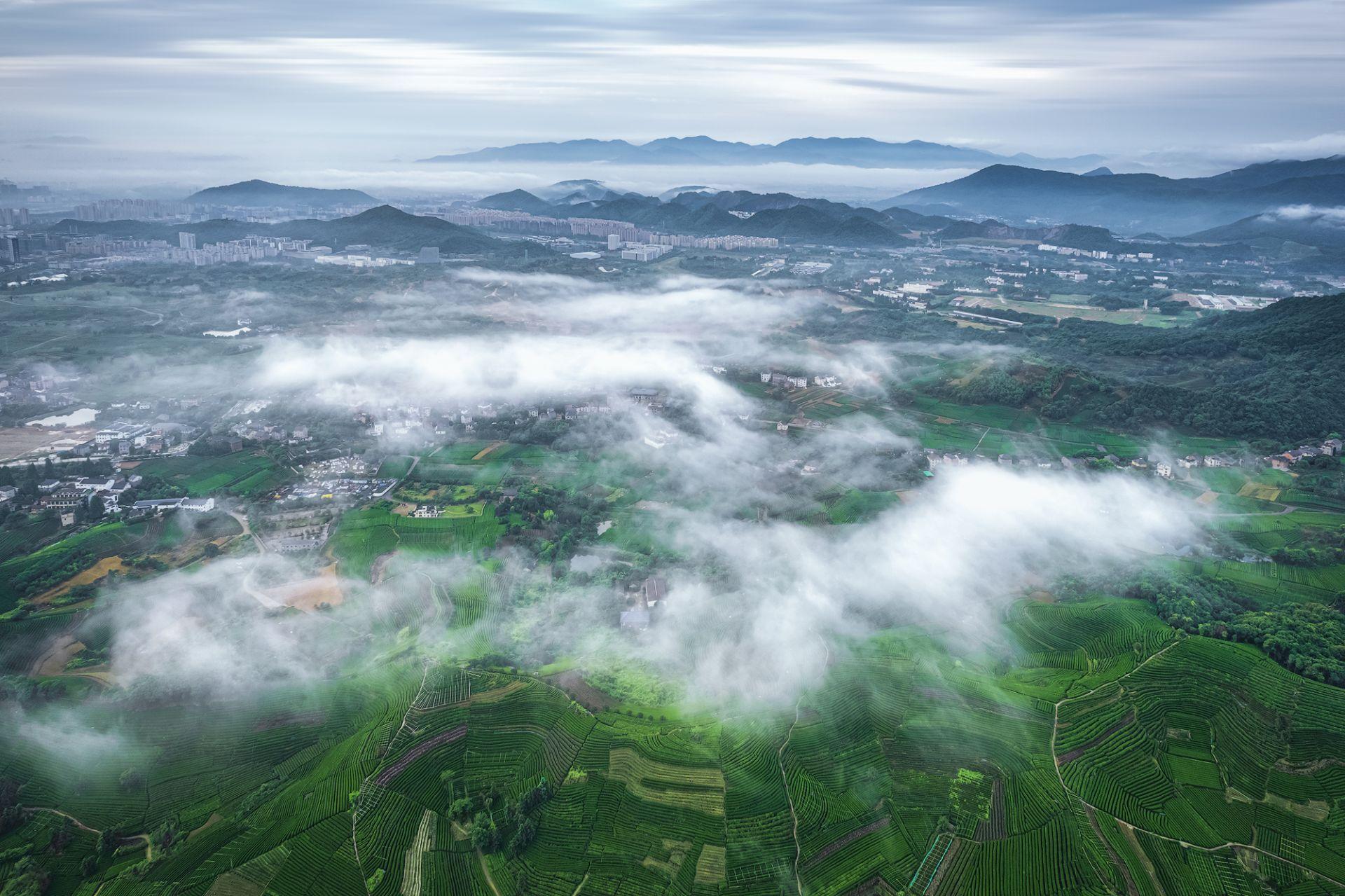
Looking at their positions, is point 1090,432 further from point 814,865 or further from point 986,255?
point 986,255

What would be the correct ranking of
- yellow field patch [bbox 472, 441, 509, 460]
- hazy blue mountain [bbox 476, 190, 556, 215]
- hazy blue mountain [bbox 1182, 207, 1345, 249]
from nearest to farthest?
yellow field patch [bbox 472, 441, 509, 460], hazy blue mountain [bbox 1182, 207, 1345, 249], hazy blue mountain [bbox 476, 190, 556, 215]

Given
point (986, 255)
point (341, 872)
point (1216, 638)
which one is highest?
point (986, 255)

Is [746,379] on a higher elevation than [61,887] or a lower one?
higher

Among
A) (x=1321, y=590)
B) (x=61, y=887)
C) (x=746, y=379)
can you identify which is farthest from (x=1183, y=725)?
(x=746, y=379)

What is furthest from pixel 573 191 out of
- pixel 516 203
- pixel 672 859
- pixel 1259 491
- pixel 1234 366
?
pixel 672 859

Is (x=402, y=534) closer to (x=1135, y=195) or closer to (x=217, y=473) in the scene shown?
(x=217, y=473)

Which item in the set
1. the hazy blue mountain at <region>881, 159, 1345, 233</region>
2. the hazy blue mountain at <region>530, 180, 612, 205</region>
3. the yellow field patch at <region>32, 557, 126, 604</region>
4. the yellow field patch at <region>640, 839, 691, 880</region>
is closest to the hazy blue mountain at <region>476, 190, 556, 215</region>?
the hazy blue mountain at <region>530, 180, 612, 205</region>

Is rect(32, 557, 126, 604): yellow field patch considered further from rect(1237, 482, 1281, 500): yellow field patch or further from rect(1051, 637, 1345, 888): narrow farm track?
rect(1237, 482, 1281, 500): yellow field patch
